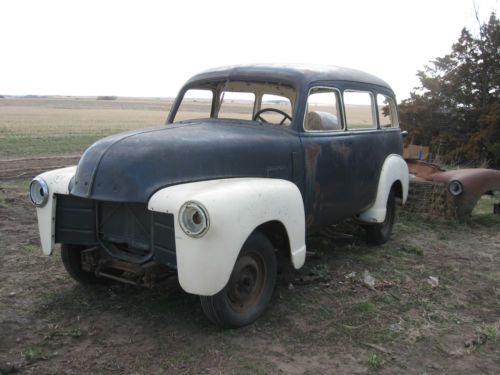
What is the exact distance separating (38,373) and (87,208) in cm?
119

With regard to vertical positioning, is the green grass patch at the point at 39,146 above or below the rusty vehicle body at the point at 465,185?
below

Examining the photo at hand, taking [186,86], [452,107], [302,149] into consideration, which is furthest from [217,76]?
[452,107]

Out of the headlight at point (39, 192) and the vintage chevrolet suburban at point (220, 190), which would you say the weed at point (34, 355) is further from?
the headlight at point (39, 192)

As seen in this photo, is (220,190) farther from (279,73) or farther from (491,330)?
(491,330)

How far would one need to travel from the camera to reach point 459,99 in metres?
14.0

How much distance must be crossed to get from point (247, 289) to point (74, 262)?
1.51m

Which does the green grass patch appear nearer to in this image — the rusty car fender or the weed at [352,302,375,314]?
the rusty car fender

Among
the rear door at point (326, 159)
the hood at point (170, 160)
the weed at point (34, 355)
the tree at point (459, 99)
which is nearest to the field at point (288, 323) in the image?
the weed at point (34, 355)

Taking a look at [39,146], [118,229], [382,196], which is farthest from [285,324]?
[39,146]

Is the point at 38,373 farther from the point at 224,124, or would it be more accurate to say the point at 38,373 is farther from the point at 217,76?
the point at 217,76

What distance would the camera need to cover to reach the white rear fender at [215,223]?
2922mm

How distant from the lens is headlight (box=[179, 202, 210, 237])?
286 centimetres

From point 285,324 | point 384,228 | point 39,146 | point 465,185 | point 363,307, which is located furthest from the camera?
point 39,146

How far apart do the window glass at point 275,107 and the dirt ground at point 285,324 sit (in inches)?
58.6
